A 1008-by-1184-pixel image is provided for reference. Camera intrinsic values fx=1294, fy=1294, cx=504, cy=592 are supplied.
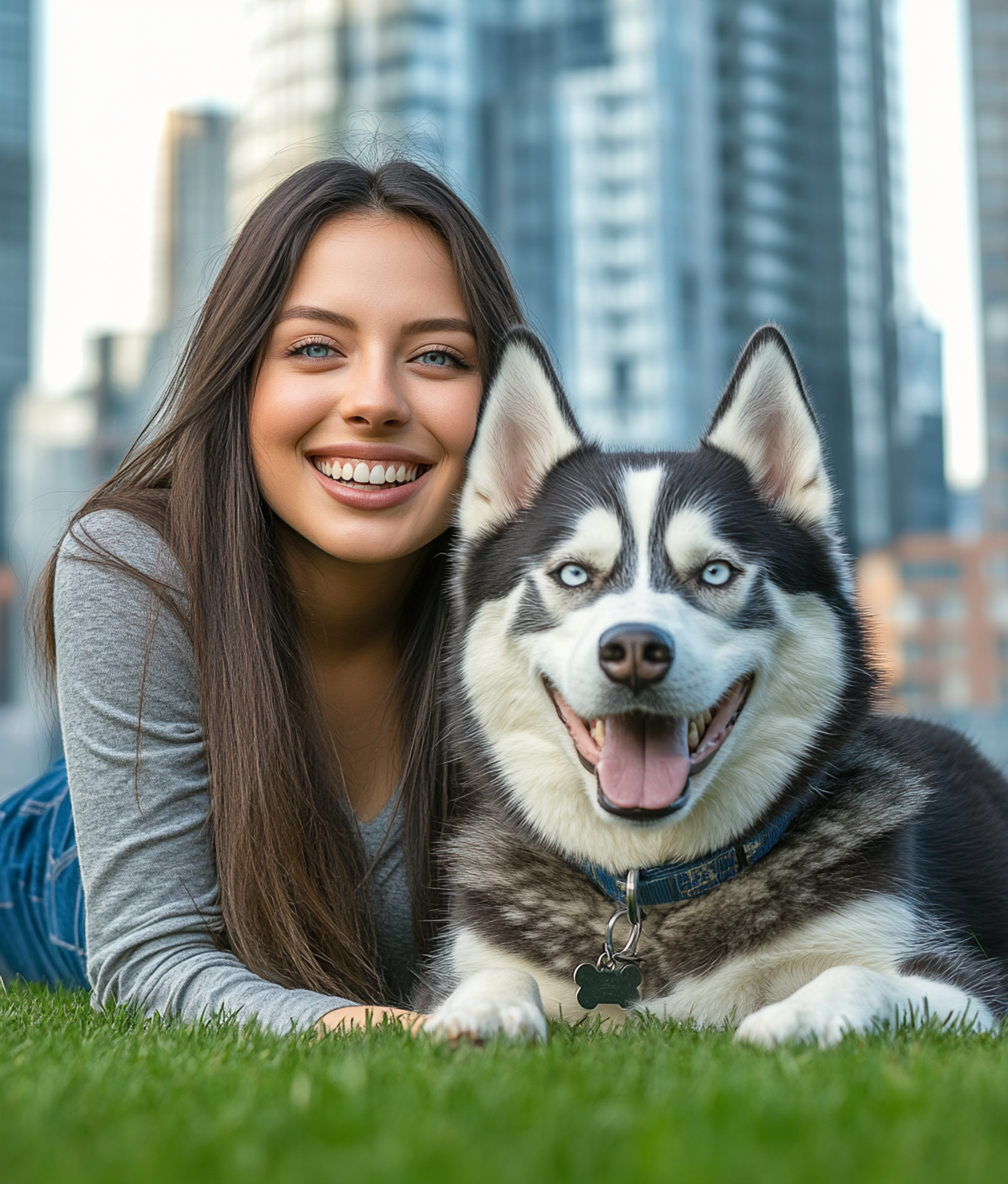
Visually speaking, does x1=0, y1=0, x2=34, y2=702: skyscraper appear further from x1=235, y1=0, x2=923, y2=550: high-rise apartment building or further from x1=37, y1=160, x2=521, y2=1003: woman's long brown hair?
x1=37, y1=160, x2=521, y2=1003: woman's long brown hair

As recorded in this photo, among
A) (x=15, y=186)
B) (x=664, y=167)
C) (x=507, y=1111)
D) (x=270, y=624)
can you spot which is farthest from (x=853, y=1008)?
(x=15, y=186)

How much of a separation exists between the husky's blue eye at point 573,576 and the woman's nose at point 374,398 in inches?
26.7

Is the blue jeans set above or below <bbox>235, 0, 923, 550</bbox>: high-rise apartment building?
below

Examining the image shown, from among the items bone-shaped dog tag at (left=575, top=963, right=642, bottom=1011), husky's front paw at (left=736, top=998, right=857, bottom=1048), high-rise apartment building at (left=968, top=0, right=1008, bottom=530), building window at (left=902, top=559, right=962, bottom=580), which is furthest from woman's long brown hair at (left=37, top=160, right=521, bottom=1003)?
high-rise apartment building at (left=968, top=0, right=1008, bottom=530)

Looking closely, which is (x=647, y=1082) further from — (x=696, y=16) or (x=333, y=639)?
(x=696, y=16)

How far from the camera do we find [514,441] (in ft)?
10.3

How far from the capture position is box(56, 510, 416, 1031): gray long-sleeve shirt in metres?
2.80

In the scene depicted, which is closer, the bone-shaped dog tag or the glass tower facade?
the bone-shaped dog tag

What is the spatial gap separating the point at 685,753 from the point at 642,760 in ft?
0.28

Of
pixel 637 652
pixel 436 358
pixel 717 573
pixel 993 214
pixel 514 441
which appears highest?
pixel 993 214

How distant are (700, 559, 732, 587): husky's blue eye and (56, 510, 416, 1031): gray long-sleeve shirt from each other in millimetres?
1246

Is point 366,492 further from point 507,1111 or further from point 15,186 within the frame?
point 15,186

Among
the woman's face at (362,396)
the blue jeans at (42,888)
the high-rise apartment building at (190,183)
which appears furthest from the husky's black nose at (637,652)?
the high-rise apartment building at (190,183)

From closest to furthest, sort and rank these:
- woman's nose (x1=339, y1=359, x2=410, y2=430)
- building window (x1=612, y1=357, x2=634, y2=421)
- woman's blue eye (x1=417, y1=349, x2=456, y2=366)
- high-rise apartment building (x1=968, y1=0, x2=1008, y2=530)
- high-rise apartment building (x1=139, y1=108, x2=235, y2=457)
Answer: woman's nose (x1=339, y1=359, x2=410, y2=430) < woman's blue eye (x1=417, y1=349, x2=456, y2=366) < building window (x1=612, y1=357, x2=634, y2=421) < high-rise apartment building (x1=968, y1=0, x2=1008, y2=530) < high-rise apartment building (x1=139, y1=108, x2=235, y2=457)
